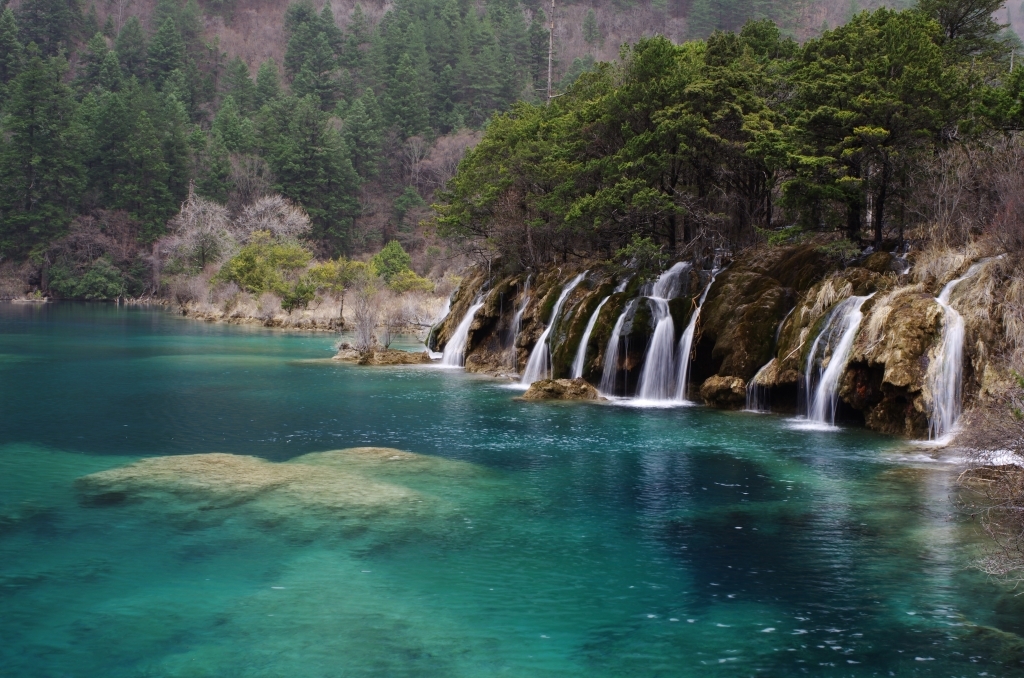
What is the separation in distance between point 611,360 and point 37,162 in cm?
8149

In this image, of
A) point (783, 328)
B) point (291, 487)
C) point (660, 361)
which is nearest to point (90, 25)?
point (660, 361)

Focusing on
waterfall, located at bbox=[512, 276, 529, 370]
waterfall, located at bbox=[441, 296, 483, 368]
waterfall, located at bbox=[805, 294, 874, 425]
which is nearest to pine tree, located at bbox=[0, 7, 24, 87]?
waterfall, located at bbox=[441, 296, 483, 368]

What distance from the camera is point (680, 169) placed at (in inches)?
1352

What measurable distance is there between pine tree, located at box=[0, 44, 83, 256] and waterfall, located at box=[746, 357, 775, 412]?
86243mm

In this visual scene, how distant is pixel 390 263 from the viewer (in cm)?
7112

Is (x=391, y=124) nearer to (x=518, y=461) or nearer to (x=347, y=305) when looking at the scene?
(x=347, y=305)

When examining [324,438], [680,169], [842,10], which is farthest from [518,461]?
[842,10]

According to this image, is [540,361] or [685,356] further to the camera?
[540,361]

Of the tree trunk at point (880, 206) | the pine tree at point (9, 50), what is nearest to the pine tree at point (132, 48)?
the pine tree at point (9, 50)

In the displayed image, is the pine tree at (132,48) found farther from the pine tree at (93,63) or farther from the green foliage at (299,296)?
the green foliage at (299,296)

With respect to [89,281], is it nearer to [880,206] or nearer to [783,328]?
[783,328]

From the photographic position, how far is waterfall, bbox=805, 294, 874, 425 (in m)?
22.3

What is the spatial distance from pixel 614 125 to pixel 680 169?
343 centimetres

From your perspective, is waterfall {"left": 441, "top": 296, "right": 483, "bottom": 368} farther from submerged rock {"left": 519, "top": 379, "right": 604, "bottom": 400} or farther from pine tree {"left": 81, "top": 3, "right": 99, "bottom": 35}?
pine tree {"left": 81, "top": 3, "right": 99, "bottom": 35}
